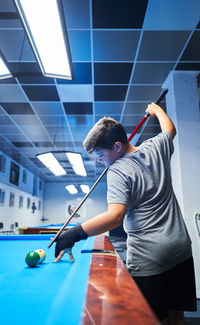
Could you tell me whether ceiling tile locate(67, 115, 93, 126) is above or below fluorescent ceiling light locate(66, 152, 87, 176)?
above

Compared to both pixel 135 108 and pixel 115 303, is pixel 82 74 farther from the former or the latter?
pixel 115 303

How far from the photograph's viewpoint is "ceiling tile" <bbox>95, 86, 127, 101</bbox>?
4137 mm

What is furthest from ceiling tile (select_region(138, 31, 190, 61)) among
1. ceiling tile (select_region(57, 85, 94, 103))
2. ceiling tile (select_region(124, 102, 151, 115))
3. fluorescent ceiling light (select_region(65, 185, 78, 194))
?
fluorescent ceiling light (select_region(65, 185, 78, 194))

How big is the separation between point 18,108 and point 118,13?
285 centimetres

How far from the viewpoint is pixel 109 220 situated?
1067 mm

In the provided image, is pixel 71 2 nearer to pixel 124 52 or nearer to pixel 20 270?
pixel 124 52

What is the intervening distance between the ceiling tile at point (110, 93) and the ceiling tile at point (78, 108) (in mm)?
355

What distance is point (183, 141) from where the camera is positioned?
137 inches

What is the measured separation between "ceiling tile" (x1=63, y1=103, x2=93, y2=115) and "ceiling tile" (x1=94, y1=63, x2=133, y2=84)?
2.77 feet

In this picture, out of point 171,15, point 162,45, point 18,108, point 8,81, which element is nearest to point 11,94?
point 8,81

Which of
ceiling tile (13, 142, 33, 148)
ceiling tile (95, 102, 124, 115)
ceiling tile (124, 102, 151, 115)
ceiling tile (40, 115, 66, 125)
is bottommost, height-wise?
ceiling tile (13, 142, 33, 148)

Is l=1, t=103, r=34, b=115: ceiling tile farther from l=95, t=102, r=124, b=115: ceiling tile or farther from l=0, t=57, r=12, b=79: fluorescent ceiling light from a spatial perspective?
l=0, t=57, r=12, b=79: fluorescent ceiling light

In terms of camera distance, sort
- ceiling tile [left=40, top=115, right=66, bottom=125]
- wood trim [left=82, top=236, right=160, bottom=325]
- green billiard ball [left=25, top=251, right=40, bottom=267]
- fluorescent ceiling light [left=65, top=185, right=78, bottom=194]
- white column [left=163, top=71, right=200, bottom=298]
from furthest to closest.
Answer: fluorescent ceiling light [left=65, top=185, right=78, bottom=194] < ceiling tile [left=40, top=115, right=66, bottom=125] < white column [left=163, top=71, right=200, bottom=298] < green billiard ball [left=25, top=251, right=40, bottom=267] < wood trim [left=82, top=236, right=160, bottom=325]

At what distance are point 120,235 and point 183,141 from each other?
25.2 feet
